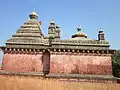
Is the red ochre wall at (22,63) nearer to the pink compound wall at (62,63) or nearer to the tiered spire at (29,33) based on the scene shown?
the pink compound wall at (62,63)

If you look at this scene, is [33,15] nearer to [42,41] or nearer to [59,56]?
[42,41]

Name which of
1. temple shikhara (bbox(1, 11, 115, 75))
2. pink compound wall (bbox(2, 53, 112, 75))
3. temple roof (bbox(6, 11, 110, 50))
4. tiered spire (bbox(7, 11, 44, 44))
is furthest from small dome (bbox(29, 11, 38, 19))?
pink compound wall (bbox(2, 53, 112, 75))

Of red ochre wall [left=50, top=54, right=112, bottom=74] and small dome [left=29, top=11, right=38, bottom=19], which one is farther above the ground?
small dome [left=29, top=11, right=38, bottom=19]

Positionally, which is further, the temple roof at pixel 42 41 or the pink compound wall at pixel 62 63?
the temple roof at pixel 42 41

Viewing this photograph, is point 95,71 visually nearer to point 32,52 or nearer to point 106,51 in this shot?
point 106,51

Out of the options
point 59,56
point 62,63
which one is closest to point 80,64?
point 62,63

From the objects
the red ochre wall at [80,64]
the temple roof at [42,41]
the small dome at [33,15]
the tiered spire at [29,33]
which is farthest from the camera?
the small dome at [33,15]

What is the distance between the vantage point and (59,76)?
Answer: 15602 millimetres

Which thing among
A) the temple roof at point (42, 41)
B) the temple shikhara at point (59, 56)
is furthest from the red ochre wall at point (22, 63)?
the temple roof at point (42, 41)

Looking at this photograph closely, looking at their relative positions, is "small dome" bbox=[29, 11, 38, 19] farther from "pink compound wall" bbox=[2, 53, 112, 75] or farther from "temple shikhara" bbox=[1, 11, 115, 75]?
"pink compound wall" bbox=[2, 53, 112, 75]

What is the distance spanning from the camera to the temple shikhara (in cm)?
1623

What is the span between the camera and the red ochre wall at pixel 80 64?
16.2 m

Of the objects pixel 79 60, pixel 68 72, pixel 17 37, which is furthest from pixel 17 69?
pixel 79 60

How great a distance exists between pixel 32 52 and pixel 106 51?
6666 mm
